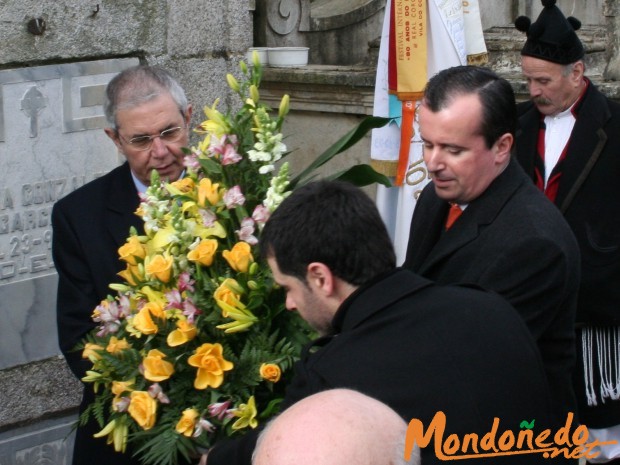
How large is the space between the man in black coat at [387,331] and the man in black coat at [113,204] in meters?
1.08

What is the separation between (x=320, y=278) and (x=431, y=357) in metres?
0.29

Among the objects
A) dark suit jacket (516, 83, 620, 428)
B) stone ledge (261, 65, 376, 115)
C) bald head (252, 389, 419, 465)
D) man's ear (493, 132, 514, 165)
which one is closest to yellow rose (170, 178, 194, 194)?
man's ear (493, 132, 514, 165)

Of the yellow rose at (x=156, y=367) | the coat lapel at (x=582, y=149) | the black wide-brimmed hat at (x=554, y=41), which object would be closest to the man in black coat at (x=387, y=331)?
the yellow rose at (x=156, y=367)

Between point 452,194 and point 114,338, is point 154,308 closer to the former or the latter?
point 114,338

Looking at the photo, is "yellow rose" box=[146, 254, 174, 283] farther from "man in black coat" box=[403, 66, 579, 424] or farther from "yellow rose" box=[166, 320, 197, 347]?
"man in black coat" box=[403, 66, 579, 424]

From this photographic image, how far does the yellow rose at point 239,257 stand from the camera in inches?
103

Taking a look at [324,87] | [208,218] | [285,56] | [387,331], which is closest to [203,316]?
[208,218]

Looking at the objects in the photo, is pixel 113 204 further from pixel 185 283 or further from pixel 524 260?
pixel 524 260

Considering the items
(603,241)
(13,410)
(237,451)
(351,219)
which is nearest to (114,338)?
(237,451)

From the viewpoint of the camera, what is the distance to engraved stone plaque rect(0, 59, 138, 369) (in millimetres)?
4031

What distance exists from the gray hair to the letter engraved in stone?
0.67m

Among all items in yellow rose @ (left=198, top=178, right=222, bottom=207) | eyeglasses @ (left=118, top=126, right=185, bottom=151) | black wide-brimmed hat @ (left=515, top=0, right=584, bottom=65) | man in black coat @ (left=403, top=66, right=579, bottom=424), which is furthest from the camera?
black wide-brimmed hat @ (left=515, top=0, right=584, bottom=65)

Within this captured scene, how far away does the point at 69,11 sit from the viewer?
13.5ft

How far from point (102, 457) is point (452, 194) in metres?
1.33
